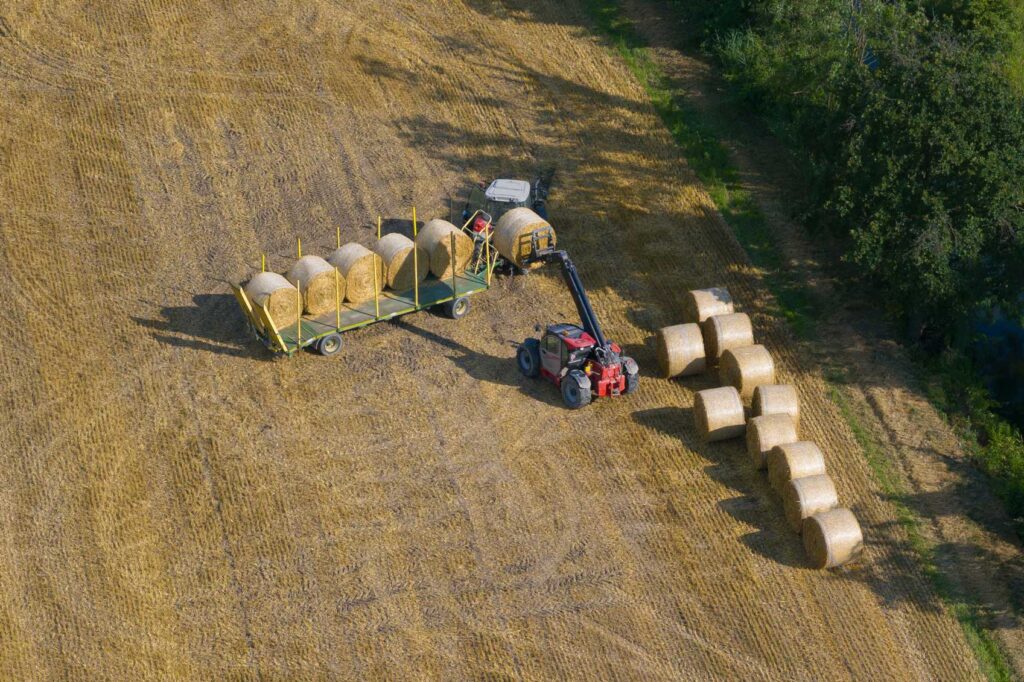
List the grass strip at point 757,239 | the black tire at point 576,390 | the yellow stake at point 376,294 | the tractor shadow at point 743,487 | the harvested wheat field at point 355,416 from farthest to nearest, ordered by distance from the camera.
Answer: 1. the yellow stake at point 376,294
2. the black tire at point 576,390
3. the tractor shadow at point 743,487
4. the grass strip at point 757,239
5. the harvested wheat field at point 355,416

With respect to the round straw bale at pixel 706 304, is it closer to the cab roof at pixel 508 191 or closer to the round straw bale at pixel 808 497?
the cab roof at pixel 508 191

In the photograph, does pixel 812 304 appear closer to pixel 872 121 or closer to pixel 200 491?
pixel 872 121

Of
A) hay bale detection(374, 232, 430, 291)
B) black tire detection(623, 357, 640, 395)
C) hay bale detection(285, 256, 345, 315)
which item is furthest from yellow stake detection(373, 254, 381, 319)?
Answer: black tire detection(623, 357, 640, 395)

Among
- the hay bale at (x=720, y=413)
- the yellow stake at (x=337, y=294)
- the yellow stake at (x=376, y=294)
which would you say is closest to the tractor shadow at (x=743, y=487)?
the hay bale at (x=720, y=413)

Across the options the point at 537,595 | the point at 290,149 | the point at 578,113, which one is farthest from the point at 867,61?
the point at 537,595

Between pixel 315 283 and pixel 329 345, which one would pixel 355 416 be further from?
pixel 315 283
